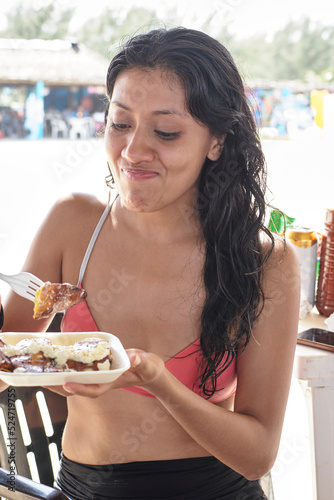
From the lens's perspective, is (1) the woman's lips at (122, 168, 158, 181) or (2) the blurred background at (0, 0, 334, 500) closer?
(1) the woman's lips at (122, 168, 158, 181)

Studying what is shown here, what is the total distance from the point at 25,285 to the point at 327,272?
1.04m

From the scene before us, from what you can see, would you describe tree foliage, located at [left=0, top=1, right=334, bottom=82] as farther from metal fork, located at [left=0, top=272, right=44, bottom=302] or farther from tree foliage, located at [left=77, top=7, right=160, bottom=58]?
metal fork, located at [left=0, top=272, right=44, bottom=302]

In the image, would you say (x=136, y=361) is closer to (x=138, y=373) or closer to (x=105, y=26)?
(x=138, y=373)

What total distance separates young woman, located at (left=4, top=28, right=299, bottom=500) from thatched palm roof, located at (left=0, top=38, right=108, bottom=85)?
1106cm

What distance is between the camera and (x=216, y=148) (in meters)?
1.20

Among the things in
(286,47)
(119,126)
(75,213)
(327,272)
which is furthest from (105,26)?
(119,126)

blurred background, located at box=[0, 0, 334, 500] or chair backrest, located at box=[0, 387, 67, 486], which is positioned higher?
blurred background, located at box=[0, 0, 334, 500]

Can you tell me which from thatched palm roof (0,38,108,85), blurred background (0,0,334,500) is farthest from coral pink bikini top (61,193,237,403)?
thatched palm roof (0,38,108,85)

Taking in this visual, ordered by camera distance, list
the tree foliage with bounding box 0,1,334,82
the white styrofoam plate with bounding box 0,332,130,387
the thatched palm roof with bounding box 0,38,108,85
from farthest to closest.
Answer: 1. the tree foliage with bounding box 0,1,334,82
2. the thatched palm roof with bounding box 0,38,108,85
3. the white styrofoam plate with bounding box 0,332,130,387

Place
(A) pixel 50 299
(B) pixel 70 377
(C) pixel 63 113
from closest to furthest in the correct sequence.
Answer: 1. (B) pixel 70 377
2. (A) pixel 50 299
3. (C) pixel 63 113

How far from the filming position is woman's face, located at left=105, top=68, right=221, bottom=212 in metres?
1.05

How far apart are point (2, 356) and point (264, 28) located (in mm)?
21071

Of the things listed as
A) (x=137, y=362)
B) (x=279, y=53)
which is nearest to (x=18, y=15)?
(x=137, y=362)

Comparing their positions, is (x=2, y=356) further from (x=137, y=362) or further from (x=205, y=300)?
(x=205, y=300)
